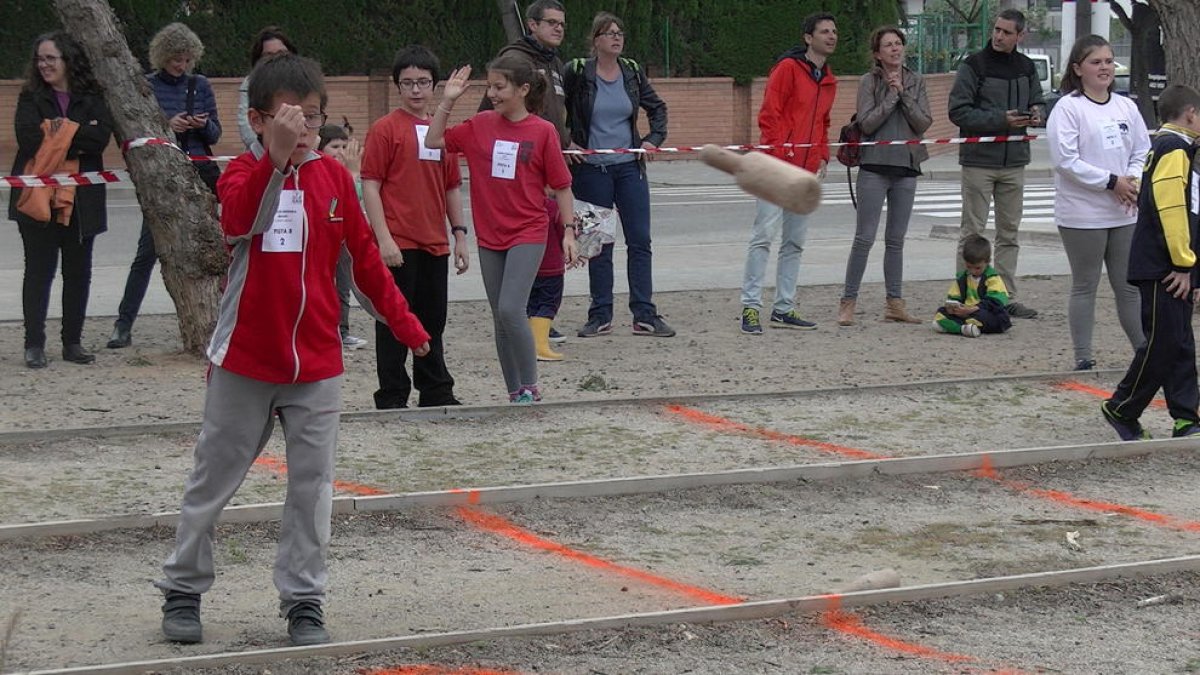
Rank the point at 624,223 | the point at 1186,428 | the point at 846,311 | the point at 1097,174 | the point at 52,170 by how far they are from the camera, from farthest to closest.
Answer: the point at 846,311
the point at 624,223
the point at 52,170
the point at 1097,174
the point at 1186,428

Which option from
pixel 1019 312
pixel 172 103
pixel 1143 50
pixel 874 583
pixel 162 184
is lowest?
pixel 1019 312

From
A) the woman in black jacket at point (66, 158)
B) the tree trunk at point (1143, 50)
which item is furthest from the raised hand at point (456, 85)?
the tree trunk at point (1143, 50)

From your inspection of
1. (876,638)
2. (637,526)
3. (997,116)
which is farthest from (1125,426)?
(997,116)

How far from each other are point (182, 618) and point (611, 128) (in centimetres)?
647

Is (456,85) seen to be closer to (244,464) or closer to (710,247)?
(244,464)

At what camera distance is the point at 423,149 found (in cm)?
876

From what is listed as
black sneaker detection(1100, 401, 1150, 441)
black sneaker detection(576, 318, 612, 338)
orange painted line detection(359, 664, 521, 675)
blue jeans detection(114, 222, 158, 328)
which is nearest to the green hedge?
blue jeans detection(114, 222, 158, 328)

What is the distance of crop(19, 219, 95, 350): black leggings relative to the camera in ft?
34.7

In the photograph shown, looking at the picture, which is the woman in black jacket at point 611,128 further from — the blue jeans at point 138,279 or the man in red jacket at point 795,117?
the blue jeans at point 138,279

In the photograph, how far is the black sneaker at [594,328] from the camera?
11998 millimetres

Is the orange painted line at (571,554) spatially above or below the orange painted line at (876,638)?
below

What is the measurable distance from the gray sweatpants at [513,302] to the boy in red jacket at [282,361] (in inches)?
129

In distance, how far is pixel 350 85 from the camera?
1194 inches

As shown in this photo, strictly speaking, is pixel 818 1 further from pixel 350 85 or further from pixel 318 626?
pixel 318 626
